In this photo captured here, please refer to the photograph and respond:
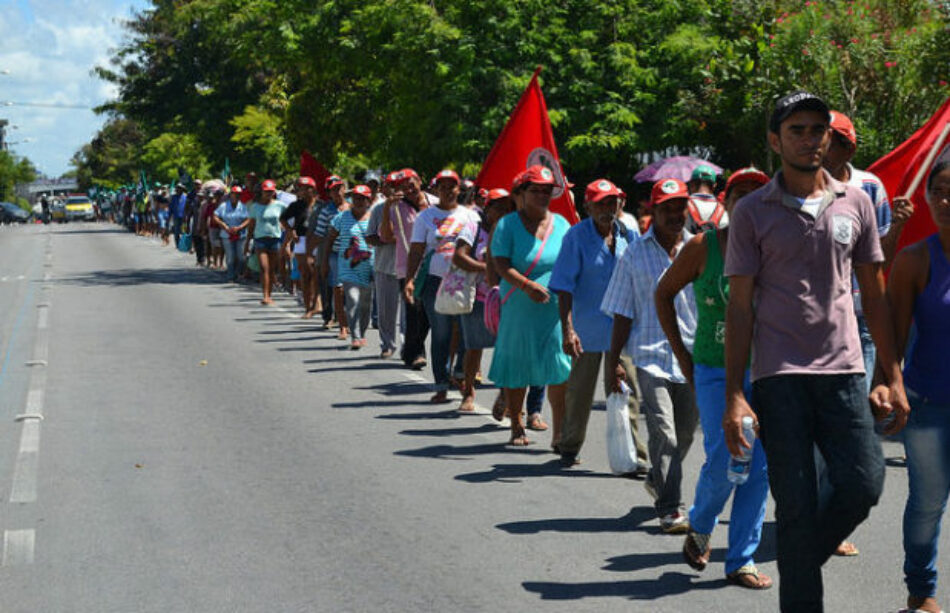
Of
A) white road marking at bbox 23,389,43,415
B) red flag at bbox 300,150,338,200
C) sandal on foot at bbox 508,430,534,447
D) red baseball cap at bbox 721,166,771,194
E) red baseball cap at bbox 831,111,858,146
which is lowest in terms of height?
white road marking at bbox 23,389,43,415

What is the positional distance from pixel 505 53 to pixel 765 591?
17328 millimetres

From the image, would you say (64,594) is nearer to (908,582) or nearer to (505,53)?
(908,582)

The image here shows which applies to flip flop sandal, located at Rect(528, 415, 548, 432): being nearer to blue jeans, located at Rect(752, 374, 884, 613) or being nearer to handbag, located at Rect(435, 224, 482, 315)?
handbag, located at Rect(435, 224, 482, 315)

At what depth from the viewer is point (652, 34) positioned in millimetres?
22906

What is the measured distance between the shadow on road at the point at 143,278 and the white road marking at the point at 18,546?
64.2 ft

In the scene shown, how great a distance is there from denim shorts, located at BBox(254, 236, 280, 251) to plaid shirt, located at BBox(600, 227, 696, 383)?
46.0 feet

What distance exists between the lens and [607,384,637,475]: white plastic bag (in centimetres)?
755

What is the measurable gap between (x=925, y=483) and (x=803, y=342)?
871mm

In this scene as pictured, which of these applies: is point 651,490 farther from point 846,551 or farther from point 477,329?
point 477,329

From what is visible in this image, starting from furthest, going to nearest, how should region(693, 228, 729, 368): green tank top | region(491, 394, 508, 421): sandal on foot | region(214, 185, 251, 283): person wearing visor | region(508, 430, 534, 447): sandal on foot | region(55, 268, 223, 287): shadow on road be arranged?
region(55, 268, 223, 287): shadow on road
region(214, 185, 251, 283): person wearing visor
region(491, 394, 508, 421): sandal on foot
region(508, 430, 534, 447): sandal on foot
region(693, 228, 729, 368): green tank top

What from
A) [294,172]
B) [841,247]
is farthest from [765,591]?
[294,172]

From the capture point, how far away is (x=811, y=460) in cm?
475

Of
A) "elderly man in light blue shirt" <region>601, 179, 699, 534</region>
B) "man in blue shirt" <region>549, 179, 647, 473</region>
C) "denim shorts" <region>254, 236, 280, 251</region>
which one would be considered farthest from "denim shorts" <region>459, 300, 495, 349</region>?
"denim shorts" <region>254, 236, 280, 251</region>

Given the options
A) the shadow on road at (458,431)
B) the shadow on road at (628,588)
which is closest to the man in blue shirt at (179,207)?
the shadow on road at (458,431)
